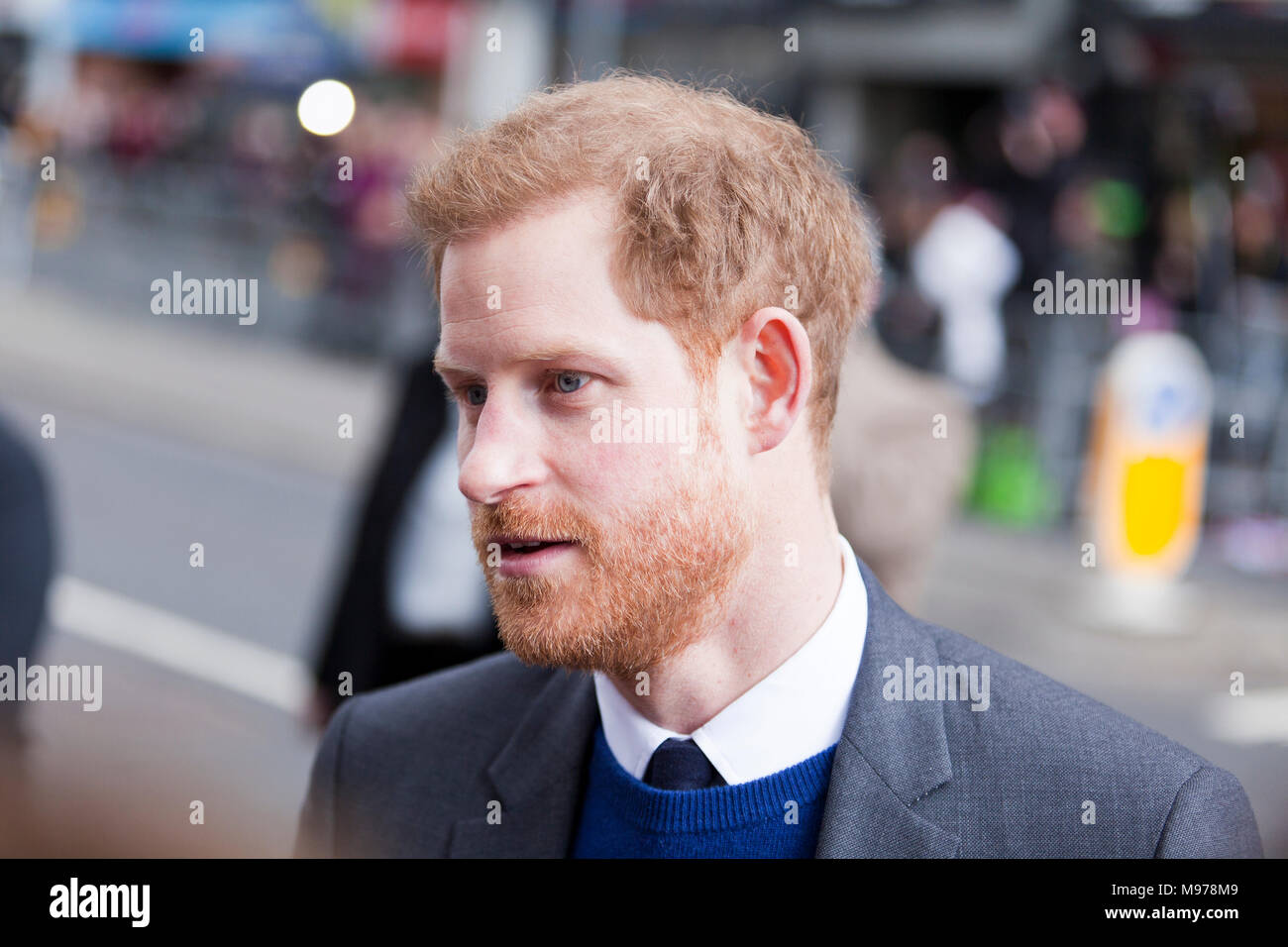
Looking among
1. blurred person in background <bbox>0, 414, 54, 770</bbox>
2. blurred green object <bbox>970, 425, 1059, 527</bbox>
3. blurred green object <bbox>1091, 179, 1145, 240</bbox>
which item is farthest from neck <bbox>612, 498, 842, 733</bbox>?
blurred green object <bbox>1091, 179, 1145, 240</bbox>

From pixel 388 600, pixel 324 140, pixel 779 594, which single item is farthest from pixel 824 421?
pixel 324 140

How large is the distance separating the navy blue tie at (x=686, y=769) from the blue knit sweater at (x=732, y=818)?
22 millimetres

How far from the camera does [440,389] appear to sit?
13.2ft

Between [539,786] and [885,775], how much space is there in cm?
51

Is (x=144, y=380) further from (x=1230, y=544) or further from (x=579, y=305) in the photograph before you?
(x=579, y=305)

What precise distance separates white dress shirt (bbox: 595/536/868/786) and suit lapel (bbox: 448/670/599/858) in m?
0.10

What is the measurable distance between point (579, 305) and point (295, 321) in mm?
13554

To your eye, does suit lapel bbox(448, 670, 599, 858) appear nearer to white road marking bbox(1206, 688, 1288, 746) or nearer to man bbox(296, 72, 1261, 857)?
man bbox(296, 72, 1261, 857)

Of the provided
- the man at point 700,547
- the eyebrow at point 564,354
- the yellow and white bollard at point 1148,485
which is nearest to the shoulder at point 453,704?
the man at point 700,547

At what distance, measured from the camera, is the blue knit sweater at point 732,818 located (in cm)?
198

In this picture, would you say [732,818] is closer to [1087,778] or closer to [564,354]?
[1087,778]

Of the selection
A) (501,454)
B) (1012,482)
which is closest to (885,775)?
(501,454)

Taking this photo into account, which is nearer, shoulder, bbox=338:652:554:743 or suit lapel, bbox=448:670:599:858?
suit lapel, bbox=448:670:599:858

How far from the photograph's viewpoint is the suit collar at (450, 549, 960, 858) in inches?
76.0
